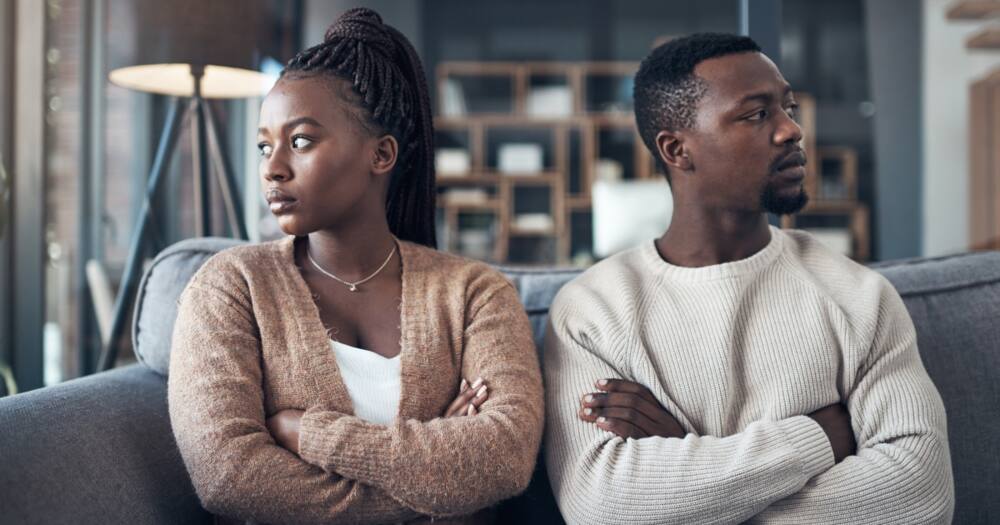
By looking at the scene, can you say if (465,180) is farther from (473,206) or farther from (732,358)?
(732,358)

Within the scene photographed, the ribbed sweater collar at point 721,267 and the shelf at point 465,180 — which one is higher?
the shelf at point 465,180

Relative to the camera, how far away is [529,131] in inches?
269

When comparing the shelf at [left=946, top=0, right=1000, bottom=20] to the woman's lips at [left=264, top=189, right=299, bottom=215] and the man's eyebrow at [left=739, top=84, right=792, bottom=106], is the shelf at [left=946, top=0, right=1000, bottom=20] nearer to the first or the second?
the man's eyebrow at [left=739, top=84, right=792, bottom=106]

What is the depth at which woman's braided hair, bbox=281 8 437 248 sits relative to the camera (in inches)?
52.3

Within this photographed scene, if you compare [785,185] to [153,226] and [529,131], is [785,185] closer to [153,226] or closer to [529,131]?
[153,226]

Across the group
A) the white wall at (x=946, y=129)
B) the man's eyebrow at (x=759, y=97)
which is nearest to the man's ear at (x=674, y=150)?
the man's eyebrow at (x=759, y=97)

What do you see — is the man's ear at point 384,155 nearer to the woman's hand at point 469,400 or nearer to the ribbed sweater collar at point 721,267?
the woman's hand at point 469,400

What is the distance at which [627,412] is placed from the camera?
1.34 metres

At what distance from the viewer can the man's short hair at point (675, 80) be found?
1498mm

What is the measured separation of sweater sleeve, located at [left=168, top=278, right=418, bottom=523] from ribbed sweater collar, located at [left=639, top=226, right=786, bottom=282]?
595mm

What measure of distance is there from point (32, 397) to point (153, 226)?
128 cm

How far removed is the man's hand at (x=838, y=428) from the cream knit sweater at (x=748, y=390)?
0.04 feet

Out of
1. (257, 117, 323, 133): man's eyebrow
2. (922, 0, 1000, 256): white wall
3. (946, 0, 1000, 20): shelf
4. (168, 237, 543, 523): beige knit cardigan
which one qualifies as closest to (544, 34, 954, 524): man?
(168, 237, 543, 523): beige knit cardigan

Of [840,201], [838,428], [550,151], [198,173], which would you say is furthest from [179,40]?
[840,201]
